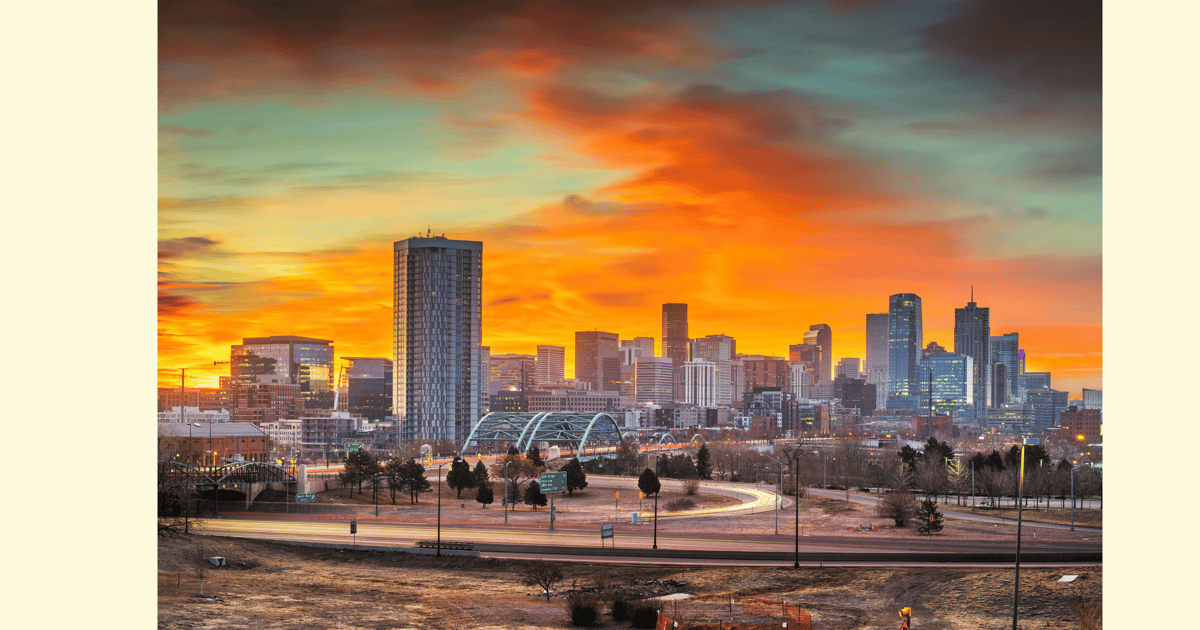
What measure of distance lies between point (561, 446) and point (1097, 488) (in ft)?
365

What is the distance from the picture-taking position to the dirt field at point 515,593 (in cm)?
4747

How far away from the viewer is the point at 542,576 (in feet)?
183

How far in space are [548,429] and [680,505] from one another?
290 ft

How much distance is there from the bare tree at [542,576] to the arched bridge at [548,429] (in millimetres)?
111504

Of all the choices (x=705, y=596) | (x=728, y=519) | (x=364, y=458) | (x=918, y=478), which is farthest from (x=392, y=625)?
(x=918, y=478)

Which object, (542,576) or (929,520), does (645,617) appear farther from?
(929,520)

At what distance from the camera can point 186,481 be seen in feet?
289

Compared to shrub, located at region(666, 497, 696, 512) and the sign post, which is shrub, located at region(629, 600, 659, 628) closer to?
the sign post

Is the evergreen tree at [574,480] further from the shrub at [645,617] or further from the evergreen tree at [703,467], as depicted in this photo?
the shrub at [645,617]

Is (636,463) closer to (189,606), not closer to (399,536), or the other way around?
(399,536)

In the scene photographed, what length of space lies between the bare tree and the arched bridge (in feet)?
366

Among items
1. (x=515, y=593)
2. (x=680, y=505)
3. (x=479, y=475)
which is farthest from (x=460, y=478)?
(x=515, y=593)

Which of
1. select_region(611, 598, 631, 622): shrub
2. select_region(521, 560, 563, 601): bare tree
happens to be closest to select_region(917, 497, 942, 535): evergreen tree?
select_region(521, 560, 563, 601): bare tree

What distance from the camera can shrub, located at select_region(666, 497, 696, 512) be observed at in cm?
9603
